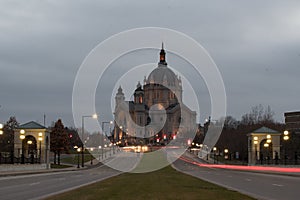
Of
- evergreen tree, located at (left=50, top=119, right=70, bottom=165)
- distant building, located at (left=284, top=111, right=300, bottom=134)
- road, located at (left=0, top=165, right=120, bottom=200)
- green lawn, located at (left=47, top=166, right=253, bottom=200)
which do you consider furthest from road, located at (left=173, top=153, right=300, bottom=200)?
distant building, located at (left=284, top=111, right=300, bottom=134)

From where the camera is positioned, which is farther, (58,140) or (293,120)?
(293,120)

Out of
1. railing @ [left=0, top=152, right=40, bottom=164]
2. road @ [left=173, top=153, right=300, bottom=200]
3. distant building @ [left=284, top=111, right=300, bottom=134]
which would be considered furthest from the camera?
distant building @ [left=284, top=111, right=300, bottom=134]

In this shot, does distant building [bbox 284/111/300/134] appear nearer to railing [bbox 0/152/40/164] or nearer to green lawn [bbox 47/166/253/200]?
railing [bbox 0/152/40/164]

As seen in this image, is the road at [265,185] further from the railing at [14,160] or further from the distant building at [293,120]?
the distant building at [293,120]

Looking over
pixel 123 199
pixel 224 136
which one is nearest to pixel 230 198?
pixel 123 199

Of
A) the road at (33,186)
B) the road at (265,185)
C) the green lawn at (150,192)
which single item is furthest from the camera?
the road at (33,186)

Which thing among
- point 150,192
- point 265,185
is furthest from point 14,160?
point 150,192

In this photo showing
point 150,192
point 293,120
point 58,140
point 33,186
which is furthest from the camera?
point 293,120

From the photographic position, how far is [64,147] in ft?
298

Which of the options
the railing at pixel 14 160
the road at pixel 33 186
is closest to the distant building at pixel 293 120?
the railing at pixel 14 160

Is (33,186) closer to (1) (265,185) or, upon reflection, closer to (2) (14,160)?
(1) (265,185)

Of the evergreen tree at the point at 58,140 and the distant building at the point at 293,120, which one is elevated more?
the distant building at the point at 293,120

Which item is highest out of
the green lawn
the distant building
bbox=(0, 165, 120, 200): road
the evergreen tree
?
the distant building

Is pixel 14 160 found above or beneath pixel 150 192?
beneath
